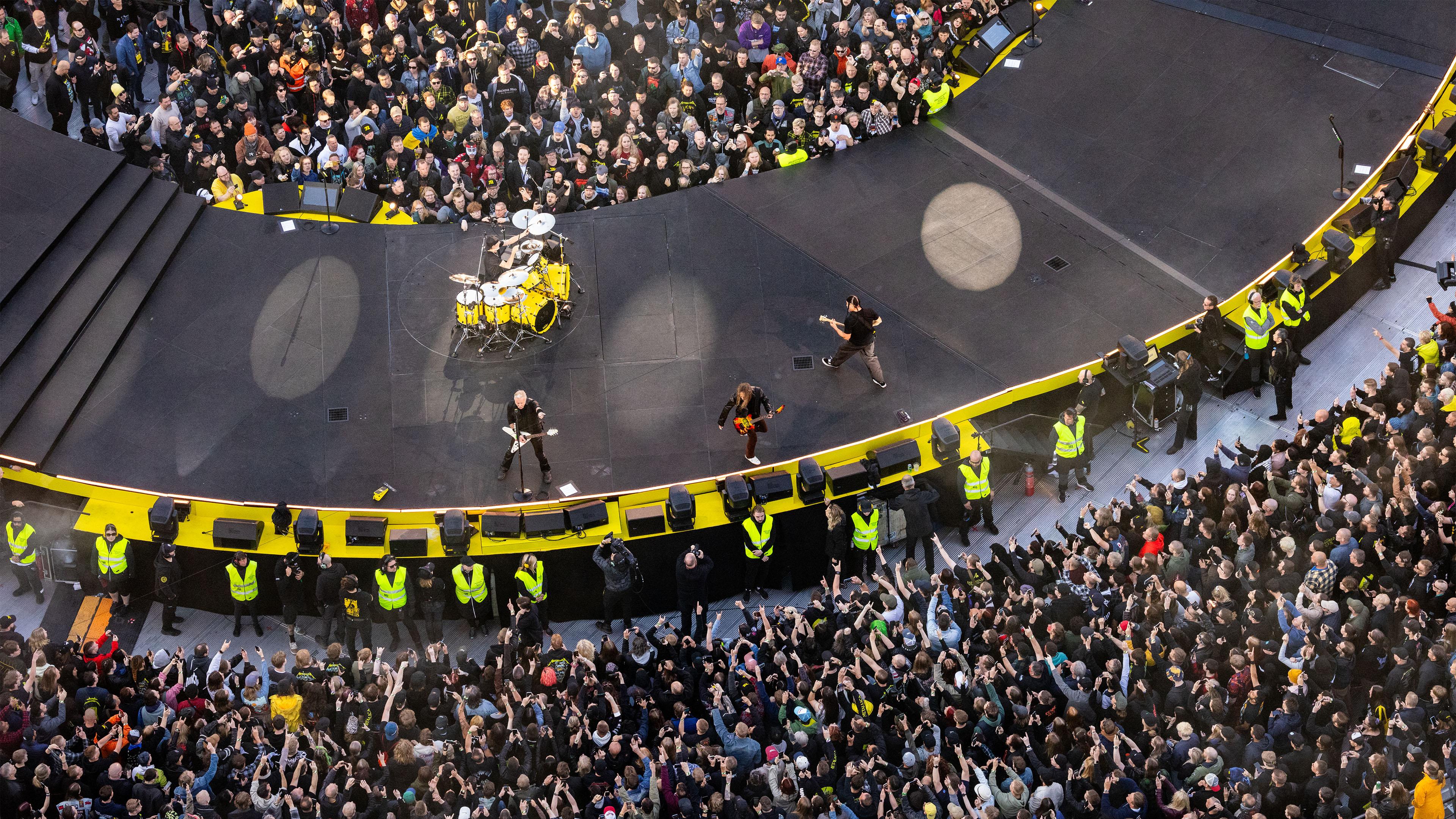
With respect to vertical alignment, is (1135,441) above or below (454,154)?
below

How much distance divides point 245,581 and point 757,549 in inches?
248

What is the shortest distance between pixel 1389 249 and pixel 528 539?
13370 millimetres

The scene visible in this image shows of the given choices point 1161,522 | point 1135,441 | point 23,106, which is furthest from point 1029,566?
point 23,106

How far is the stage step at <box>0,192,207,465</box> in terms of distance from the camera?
70.4 feet

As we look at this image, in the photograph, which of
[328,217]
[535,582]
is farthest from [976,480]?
[328,217]

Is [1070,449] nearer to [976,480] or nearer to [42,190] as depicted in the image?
[976,480]

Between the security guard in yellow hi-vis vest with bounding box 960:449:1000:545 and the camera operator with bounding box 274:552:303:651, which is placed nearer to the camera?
the camera operator with bounding box 274:552:303:651

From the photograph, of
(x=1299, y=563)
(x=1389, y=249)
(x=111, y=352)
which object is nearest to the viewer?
(x=1299, y=563)

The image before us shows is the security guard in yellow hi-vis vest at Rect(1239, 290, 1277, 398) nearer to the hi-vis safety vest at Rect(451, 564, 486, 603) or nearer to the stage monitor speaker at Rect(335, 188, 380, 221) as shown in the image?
the hi-vis safety vest at Rect(451, 564, 486, 603)

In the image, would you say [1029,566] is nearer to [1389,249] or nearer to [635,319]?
[635,319]

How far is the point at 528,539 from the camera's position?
20.7m

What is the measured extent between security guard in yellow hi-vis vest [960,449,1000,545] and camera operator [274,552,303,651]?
830cm

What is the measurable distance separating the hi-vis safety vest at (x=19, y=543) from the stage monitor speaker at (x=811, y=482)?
27.5 feet

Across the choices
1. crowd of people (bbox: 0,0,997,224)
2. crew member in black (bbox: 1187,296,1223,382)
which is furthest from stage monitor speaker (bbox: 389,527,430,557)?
crew member in black (bbox: 1187,296,1223,382)
